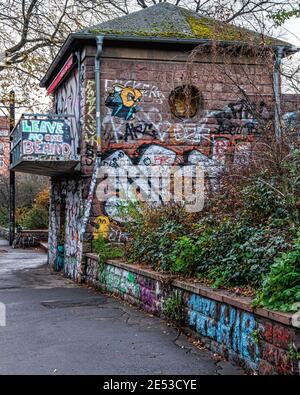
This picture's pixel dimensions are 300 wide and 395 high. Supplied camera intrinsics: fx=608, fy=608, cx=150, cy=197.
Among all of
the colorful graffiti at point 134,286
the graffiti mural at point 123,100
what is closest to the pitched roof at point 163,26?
the graffiti mural at point 123,100

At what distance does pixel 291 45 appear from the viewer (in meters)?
14.7

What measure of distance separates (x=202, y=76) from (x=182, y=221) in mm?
5597

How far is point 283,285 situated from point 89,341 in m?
3.00

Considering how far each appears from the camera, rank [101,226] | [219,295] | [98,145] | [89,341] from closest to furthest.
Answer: [219,295] → [89,341] → [98,145] → [101,226]

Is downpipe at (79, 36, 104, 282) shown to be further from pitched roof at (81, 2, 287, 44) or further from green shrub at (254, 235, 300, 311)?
green shrub at (254, 235, 300, 311)

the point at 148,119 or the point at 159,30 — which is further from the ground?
the point at 159,30

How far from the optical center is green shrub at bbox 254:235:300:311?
18.9 feet

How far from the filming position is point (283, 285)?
5.90 meters

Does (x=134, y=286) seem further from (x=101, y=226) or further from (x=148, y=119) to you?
(x=148, y=119)

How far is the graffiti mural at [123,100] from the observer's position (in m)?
14.3

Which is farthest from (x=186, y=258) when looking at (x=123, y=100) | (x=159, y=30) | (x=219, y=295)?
(x=159, y=30)

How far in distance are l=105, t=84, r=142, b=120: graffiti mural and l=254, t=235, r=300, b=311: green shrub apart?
8866mm

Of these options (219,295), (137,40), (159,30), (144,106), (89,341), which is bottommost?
(89,341)

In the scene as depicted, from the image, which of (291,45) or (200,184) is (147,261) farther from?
(291,45)
